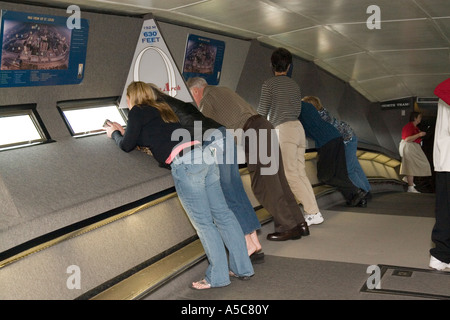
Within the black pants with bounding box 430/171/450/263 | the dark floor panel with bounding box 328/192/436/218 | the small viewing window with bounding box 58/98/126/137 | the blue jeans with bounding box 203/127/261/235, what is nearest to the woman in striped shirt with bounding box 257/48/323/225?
the blue jeans with bounding box 203/127/261/235

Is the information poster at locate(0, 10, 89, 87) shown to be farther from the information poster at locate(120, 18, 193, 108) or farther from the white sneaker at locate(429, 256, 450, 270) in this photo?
the white sneaker at locate(429, 256, 450, 270)

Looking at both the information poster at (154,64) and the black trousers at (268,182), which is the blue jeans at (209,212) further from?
the information poster at (154,64)

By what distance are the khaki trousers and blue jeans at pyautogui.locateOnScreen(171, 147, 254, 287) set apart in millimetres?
1838

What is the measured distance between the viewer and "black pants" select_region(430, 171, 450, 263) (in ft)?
13.0

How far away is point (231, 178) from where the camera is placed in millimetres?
4406

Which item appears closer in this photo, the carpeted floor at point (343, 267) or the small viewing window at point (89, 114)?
the carpeted floor at point (343, 267)

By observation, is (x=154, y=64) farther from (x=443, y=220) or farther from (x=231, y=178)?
(x=443, y=220)

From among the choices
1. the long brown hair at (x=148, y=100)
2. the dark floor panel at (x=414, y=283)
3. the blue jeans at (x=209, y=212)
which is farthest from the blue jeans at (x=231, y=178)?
the dark floor panel at (x=414, y=283)

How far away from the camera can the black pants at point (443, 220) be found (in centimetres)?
396

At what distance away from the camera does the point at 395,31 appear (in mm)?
7645

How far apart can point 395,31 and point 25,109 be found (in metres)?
5.17

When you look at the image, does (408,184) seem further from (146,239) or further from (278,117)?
(146,239)

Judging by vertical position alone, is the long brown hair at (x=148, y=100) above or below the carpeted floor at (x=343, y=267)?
above
